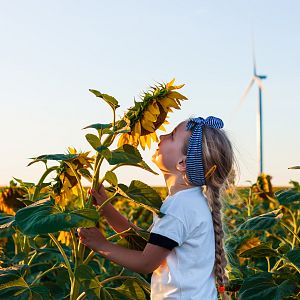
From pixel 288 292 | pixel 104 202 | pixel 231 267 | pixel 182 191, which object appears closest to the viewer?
pixel 104 202

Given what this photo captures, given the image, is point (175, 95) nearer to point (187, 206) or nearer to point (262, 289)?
point (187, 206)

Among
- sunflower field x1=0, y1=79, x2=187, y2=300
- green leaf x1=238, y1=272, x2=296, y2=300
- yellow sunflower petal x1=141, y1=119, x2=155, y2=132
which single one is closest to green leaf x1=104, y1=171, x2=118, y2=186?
sunflower field x1=0, y1=79, x2=187, y2=300

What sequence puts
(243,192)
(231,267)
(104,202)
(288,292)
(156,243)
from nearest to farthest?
(104,202), (156,243), (288,292), (231,267), (243,192)

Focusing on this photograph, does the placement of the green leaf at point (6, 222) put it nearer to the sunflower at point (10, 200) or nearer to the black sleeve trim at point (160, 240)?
the black sleeve trim at point (160, 240)

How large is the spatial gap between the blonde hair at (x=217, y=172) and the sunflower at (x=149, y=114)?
207 millimetres

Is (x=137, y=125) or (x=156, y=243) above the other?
(x=137, y=125)

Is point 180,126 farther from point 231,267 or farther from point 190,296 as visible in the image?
point 231,267

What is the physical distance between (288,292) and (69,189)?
47.5 inches

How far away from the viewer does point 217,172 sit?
2.85 metres

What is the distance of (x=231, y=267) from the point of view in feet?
12.2

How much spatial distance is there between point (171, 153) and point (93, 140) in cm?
46

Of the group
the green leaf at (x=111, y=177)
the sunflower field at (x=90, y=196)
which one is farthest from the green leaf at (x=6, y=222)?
the green leaf at (x=111, y=177)

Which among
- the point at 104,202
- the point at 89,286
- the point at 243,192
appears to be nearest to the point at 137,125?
the point at 104,202

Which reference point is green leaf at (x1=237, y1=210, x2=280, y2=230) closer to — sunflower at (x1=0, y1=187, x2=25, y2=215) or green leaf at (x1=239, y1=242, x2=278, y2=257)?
green leaf at (x1=239, y1=242, x2=278, y2=257)
